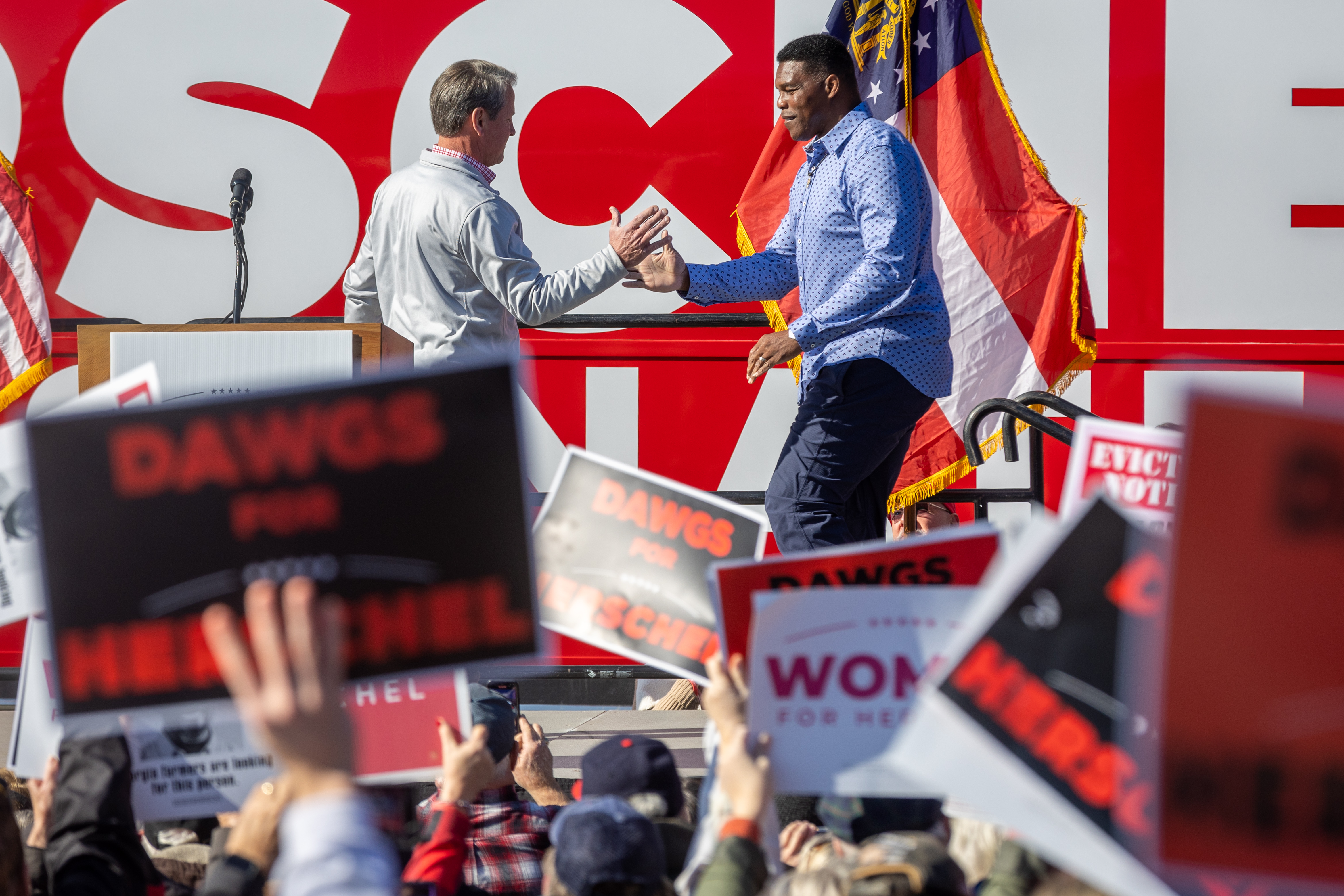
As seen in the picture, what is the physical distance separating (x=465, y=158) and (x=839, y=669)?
2131 mm

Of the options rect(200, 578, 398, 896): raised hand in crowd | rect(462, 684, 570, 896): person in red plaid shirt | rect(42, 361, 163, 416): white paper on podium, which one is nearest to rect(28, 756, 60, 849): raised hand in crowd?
rect(42, 361, 163, 416): white paper on podium

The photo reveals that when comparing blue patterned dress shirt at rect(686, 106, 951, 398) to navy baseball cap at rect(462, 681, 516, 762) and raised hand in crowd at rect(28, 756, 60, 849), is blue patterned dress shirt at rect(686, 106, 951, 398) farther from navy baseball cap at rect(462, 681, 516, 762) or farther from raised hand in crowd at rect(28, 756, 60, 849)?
raised hand in crowd at rect(28, 756, 60, 849)

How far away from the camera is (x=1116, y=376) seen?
4.20 meters

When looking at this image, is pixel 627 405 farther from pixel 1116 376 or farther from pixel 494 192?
pixel 1116 376

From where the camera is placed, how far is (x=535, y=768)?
9.96ft

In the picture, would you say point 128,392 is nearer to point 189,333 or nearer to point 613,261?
point 189,333

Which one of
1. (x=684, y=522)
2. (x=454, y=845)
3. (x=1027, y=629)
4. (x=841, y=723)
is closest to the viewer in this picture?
(x=1027, y=629)

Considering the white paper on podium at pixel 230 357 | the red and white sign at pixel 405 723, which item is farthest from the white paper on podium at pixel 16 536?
the white paper on podium at pixel 230 357

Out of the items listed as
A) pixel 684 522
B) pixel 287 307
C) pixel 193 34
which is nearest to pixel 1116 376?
pixel 684 522

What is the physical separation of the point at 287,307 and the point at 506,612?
2795 millimetres

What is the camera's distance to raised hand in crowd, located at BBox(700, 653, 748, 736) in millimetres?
1780

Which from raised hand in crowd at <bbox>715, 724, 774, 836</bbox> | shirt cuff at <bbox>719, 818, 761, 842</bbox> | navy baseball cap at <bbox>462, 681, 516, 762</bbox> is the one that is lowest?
navy baseball cap at <bbox>462, 681, 516, 762</bbox>

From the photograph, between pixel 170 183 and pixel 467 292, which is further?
pixel 170 183

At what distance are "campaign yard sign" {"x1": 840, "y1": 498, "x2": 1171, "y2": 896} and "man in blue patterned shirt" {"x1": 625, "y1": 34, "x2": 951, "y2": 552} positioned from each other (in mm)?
1645
